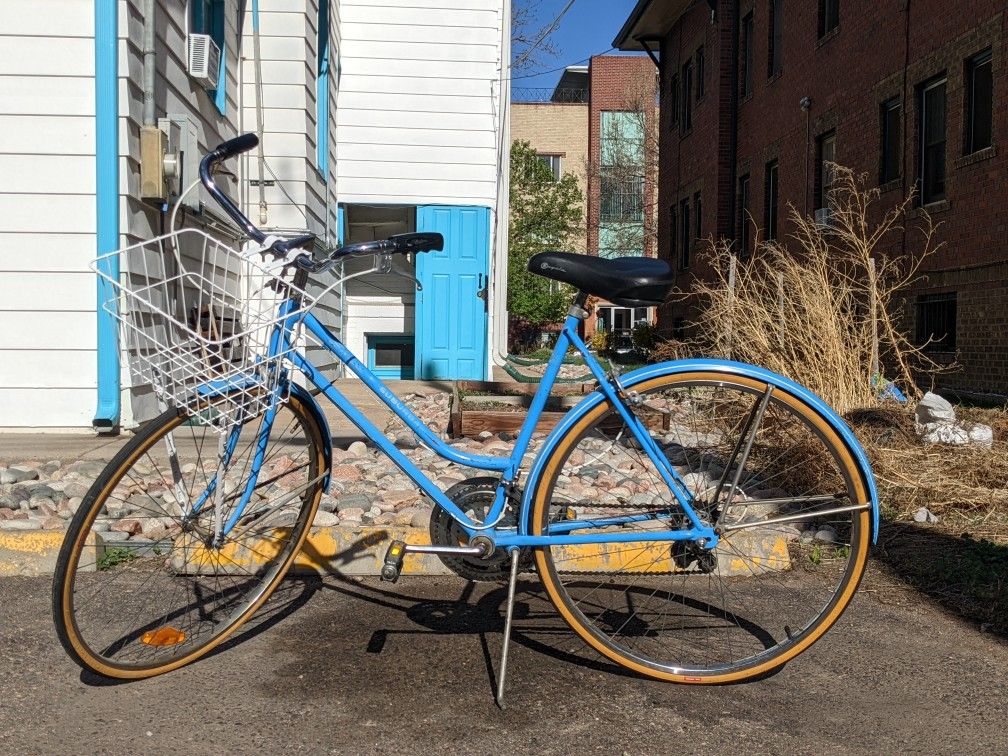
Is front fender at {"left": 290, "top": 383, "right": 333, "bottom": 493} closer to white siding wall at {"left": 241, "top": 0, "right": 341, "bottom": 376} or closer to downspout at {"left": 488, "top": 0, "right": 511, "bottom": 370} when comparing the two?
white siding wall at {"left": 241, "top": 0, "right": 341, "bottom": 376}

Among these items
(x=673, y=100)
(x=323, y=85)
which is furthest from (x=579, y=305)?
(x=673, y=100)

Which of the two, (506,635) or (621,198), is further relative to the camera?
(621,198)

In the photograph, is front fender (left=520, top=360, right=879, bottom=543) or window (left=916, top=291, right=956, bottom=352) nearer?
front fender (left=520, top=360, right=879, bottom=543)

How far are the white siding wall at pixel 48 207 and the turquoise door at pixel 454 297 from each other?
7.69 metres

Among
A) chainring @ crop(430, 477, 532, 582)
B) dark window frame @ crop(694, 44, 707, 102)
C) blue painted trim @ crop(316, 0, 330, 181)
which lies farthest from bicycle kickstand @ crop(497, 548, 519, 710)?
dark window frame @ crop(694, 44, 707, 102)

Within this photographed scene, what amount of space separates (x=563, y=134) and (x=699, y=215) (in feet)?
65.2

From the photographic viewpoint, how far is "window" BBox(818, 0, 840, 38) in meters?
16.6

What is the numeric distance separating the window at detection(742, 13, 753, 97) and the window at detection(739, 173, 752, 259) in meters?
1.83

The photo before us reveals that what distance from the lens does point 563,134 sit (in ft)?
141

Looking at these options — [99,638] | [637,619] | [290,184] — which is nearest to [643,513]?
[637,619]

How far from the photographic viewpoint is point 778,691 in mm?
2965

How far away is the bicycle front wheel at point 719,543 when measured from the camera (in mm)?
2980

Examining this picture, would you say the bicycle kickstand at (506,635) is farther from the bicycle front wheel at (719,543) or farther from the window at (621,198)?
the window at (621,198)

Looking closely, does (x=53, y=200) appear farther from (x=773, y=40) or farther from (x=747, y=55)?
(x=747, y=55)
